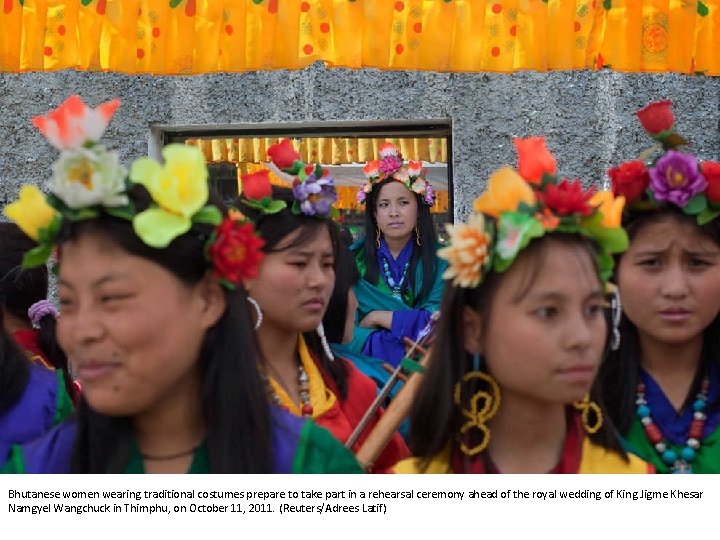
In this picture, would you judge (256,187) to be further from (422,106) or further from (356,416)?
(422,106)

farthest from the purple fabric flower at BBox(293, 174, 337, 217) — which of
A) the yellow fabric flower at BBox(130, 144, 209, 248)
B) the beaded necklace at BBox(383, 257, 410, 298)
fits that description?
the beaded necklace at BBox(383, 257, 410, 298)

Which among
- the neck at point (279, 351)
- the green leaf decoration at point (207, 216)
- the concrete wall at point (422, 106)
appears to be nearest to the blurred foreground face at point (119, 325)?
the green leaf decoration at point (207, 216)

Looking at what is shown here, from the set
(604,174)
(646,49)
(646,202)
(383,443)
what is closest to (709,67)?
(646,49)

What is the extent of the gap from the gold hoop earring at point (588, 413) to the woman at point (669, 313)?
1.65 feet

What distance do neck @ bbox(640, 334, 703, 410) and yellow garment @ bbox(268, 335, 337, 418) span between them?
0.94 metres

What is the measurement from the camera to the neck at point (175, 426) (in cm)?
206

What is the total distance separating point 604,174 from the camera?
19.6ft

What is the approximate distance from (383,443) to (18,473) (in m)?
0.97

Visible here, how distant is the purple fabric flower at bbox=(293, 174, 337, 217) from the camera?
3.44 meters

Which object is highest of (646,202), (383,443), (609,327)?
(646,202)

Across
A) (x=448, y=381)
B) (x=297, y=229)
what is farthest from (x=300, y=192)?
(x=448, y=381)

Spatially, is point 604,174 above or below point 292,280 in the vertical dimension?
above

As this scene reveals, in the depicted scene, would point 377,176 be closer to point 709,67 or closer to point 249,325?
point 709,67

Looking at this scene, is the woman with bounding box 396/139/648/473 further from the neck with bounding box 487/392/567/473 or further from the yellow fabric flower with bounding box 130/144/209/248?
the yellow fabric flower with bounding box 130/144/209/248
